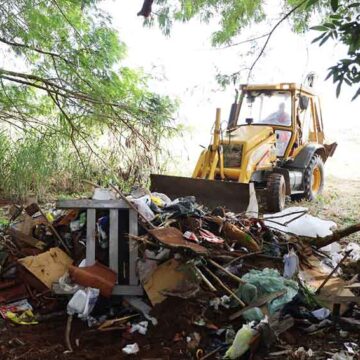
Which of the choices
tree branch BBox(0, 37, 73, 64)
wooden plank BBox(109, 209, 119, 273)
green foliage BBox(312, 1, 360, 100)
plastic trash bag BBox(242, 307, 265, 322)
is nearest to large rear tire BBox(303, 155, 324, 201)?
tree branch BBox(0, 37, 73, 64)

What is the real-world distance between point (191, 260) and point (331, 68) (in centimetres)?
205

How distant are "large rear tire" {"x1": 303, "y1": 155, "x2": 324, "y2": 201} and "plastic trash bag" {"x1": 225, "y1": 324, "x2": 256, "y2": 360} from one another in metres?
5.93

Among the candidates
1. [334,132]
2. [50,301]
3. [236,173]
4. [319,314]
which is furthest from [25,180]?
[334,132]

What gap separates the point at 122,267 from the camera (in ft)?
11.6

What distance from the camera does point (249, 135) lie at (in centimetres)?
717

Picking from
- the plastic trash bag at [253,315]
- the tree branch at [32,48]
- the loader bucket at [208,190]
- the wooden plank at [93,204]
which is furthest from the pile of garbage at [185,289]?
the tree branch at [32,48]

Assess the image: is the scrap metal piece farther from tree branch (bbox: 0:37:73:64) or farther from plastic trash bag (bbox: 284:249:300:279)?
tree branch (bbox: 0:37:73:64)

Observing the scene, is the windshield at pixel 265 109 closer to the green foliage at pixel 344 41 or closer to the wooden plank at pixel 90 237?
the wooden plank at pixel 90 237

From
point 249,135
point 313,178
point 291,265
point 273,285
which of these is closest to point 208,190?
point 249,135

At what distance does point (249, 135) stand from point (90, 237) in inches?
168

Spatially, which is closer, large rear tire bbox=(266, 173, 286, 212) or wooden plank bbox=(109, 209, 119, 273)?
wooden plank bbox=(109, 209, 119, 273)

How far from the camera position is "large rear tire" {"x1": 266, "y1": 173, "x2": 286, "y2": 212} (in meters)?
6.89

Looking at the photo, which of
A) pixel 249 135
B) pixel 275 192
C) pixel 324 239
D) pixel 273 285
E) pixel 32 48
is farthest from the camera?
pixel 249 135

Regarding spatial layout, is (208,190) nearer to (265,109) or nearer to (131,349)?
(265,109)
